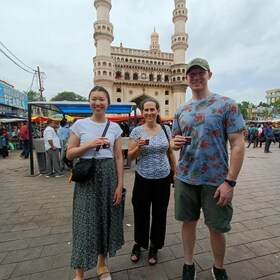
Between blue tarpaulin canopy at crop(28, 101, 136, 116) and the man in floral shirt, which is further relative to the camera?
blue tarpaulin canopy at crop(28, 101, 136, 116)

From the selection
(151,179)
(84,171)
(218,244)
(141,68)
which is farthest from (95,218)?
(141,68)

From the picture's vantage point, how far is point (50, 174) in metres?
6.69

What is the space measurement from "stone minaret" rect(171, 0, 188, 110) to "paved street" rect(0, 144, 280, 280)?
39.3 meters

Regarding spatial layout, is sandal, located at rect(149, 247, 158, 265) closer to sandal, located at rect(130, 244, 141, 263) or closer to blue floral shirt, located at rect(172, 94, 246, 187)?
sandal, located at rect(130, 244, 141, 263)

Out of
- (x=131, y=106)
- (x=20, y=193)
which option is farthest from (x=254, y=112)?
(x=20, y=193)

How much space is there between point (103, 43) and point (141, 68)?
1013 cm

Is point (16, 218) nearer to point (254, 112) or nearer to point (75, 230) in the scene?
point (75, 230)

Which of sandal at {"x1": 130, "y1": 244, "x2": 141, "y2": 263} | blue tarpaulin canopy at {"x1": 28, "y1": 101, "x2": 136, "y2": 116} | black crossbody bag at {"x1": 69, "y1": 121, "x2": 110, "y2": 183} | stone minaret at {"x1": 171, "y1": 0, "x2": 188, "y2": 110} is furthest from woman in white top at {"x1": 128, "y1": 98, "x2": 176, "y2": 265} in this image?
stone minaret at {"x1": 171, "y1": 0, "x2": 188, "y2": 110}

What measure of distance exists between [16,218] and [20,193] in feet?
5.17

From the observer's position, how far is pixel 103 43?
36469 mm

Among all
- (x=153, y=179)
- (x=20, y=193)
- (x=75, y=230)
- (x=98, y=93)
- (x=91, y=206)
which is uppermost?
(x=98, y=93)

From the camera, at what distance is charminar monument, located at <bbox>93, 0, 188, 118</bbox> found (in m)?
36.5

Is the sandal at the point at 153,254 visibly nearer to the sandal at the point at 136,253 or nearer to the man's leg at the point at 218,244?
the sandal at the point at 136,253

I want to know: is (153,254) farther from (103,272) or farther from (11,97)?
(11,97)
